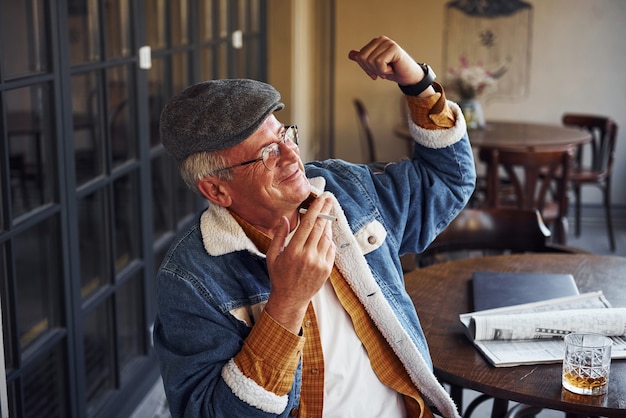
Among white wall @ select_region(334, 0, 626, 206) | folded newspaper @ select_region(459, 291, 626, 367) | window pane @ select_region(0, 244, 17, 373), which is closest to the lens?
folded newspaper @ select_region(459, 291, 626, 367)

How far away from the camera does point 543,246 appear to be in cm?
292

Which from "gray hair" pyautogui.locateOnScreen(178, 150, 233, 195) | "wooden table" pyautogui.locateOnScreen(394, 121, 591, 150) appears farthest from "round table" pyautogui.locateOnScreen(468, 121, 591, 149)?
"gray hair" pyautogui.locateOnScreen(178, 150, 233, 195)

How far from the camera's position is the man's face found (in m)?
1.55

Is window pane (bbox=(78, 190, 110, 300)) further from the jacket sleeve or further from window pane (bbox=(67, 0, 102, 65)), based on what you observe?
the jacket sleeve

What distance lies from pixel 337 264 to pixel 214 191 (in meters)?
0.26

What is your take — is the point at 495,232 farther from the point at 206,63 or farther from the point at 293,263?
the point at 206,63

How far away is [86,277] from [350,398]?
8.66 feet

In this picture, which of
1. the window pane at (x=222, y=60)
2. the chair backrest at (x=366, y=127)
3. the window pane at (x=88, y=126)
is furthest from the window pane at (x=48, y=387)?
the chair backrest at (x=366, y=127)

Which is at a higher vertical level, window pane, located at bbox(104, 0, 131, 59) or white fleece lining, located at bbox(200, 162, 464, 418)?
window pane, located at bbox(104, 0, 131, 59)

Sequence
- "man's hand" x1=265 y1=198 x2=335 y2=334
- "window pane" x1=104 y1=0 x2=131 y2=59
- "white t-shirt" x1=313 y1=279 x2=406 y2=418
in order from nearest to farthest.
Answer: "man's hand" x1=265 y1=198 x2=335 y2=334, "white t-shirt" x1=313 y1=279 x2=406 y2=418, "window pane" x1=104 y1=0 x2=131 y2=59

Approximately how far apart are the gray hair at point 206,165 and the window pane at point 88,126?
1.39 meters

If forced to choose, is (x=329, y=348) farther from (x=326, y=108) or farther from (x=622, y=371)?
(x=326, y=108)

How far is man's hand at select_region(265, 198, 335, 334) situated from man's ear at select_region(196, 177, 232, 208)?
0.21 meters

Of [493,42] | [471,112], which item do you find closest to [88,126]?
[471,112]
